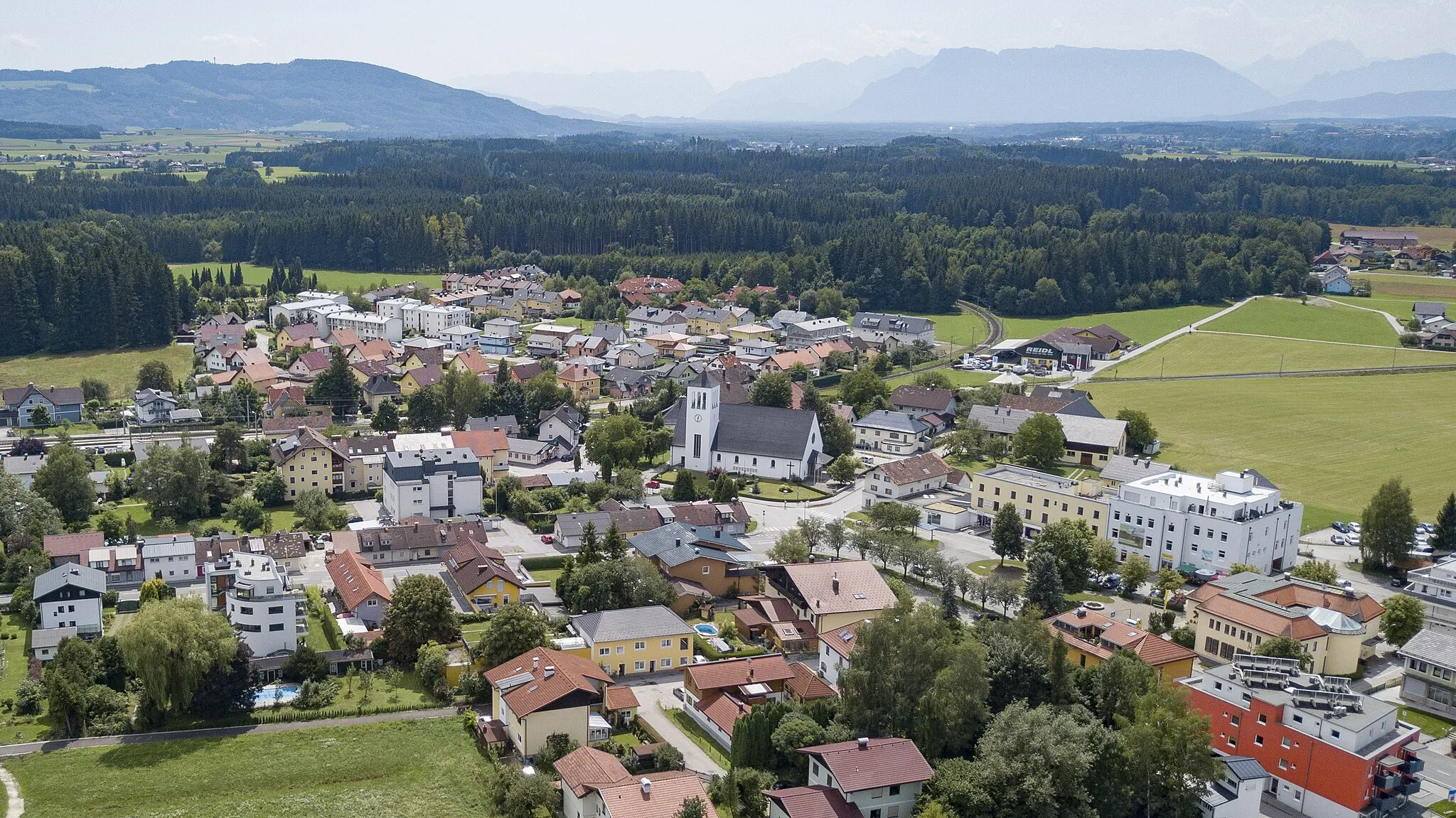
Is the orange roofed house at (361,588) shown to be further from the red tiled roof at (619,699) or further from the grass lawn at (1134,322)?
the grass lawn at (1134,322)

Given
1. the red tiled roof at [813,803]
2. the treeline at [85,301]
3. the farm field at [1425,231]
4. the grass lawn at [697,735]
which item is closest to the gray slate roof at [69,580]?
the grass lawn at [697,735]

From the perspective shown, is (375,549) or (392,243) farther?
(392,243)

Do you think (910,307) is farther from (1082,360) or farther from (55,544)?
(55,544)

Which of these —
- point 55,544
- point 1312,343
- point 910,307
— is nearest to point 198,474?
point 55,544

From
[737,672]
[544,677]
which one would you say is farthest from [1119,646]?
[544,677]

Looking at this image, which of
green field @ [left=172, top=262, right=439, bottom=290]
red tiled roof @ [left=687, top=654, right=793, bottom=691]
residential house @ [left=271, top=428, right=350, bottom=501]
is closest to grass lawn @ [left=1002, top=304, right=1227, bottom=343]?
green field @ [left=172, top=262, right=439, bottom=290]

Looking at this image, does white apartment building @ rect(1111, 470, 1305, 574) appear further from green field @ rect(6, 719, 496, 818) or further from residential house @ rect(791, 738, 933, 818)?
green field @ rect(6, 719, 496, 818)
